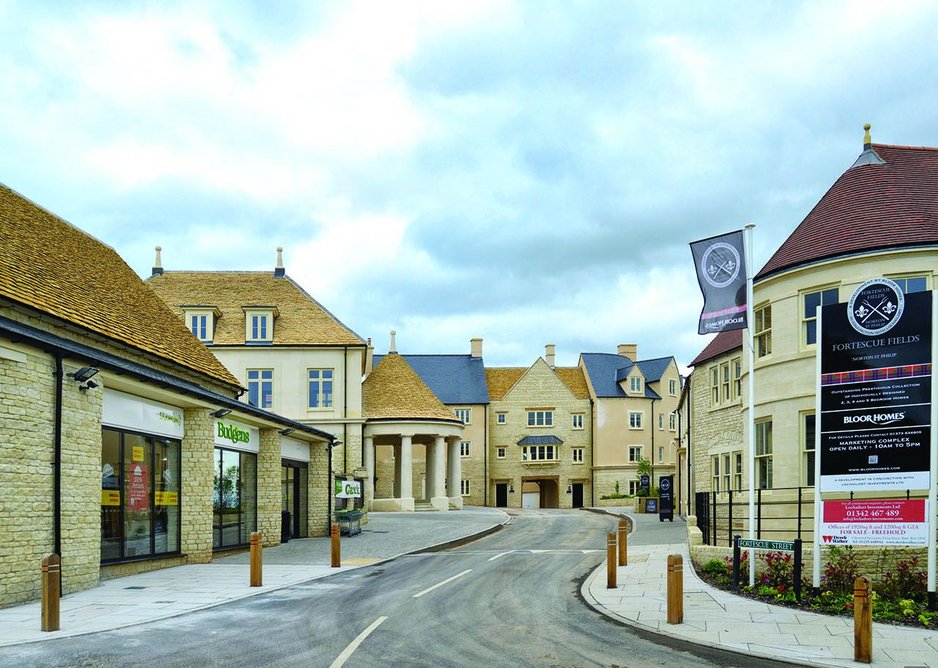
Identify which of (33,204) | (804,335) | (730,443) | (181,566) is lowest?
(181,566)

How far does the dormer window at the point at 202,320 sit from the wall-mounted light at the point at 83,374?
33.1 meters

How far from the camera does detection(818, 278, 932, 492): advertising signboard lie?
604 inches

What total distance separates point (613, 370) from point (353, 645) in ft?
202

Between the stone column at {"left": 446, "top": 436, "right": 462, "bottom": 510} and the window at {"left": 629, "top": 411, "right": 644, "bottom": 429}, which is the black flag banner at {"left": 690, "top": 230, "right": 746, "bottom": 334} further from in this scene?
the window at {"left": 629, "top": 411, "right": 644, "bottom": 429}

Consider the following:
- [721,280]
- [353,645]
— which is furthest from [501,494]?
[353,645]

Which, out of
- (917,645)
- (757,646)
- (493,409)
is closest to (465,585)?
(757,646)

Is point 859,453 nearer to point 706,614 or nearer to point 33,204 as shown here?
point 706,614

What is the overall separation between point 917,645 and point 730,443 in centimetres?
1882

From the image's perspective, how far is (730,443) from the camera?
30.8 m

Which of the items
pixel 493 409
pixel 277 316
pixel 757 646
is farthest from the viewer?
pixel 493 409

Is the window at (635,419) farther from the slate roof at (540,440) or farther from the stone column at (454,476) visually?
the stone column at (454,476)

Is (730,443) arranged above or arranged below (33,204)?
below

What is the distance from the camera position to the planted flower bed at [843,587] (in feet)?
47.5

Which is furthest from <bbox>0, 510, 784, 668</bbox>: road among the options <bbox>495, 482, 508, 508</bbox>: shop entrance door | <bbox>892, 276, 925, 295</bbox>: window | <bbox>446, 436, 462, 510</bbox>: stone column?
<bbox>495, 482, 508, 508</bbox>: shop entrance door
